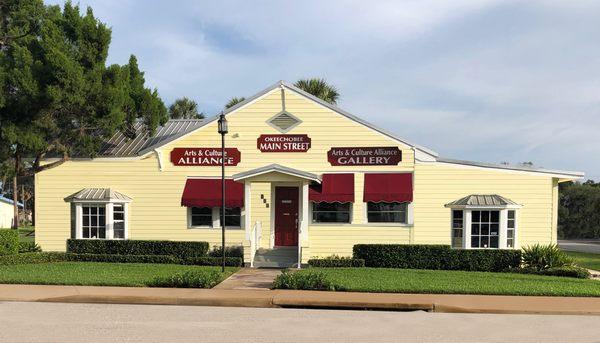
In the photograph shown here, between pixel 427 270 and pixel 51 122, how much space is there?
47.4 feet

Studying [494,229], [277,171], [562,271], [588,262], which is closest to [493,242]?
[494,229]

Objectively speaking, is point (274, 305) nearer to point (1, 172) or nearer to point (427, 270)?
point (427, 270)

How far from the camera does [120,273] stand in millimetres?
13484

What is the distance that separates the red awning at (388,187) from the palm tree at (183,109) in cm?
2386

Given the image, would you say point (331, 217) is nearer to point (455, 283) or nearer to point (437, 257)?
point (437, 257)

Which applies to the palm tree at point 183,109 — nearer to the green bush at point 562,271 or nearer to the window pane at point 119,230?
the window pane at point 119,230

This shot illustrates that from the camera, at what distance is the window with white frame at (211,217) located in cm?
1819

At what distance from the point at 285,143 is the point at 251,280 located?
20.7ft

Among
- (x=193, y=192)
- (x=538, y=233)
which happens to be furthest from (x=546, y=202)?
(x=193, y=192)

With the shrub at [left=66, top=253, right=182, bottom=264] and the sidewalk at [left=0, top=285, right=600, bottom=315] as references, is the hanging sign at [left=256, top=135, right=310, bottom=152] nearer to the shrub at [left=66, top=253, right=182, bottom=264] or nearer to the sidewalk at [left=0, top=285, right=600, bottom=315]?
the shrub at [left=66, top=253, right=182, bottom=264]

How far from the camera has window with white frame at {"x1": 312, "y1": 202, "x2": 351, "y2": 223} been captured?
17.9 metres

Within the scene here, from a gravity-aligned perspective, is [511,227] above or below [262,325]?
above

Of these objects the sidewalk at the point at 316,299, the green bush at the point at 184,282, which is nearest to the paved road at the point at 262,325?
the sidewalk at the point at 316,299

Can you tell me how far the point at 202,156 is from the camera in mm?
18234
